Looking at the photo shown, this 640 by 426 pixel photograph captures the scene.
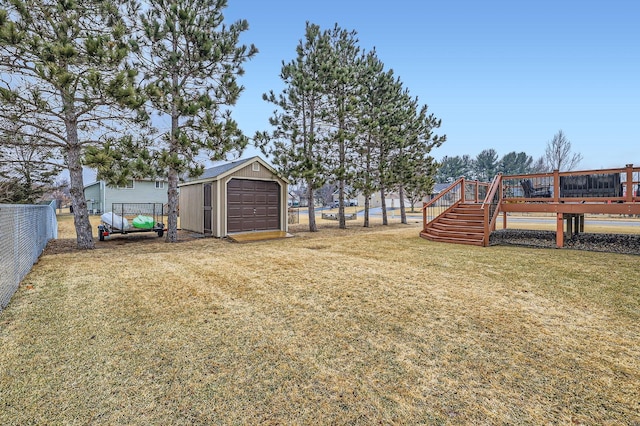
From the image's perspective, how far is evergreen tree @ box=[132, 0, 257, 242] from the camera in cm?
913

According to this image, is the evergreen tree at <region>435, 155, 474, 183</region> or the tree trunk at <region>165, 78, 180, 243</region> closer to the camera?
the tree trunk at <region>165, 78, 180, 243</region>

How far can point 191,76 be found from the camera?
1026 cm

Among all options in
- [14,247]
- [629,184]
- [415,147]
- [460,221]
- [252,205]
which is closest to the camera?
[14,247]

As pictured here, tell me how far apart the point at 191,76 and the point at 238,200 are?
16.0ft

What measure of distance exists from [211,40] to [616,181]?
43.1 ft

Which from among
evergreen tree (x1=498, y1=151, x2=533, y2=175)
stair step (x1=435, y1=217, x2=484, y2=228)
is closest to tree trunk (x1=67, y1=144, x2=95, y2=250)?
stair step (x1=435, y1=217, x2=484, y2=228)

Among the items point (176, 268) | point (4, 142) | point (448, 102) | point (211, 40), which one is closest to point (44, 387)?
point (176, 268)

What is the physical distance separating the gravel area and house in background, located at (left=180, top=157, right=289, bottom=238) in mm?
8842

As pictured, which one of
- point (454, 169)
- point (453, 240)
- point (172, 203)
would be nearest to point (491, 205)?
point (453, 240)

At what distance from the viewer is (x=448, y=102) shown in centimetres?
3009

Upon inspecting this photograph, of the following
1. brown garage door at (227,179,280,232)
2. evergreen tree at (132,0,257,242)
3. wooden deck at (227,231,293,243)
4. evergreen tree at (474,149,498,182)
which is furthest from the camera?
evergreen tree at (474,149,498,182)

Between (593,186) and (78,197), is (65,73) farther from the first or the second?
(593,186)

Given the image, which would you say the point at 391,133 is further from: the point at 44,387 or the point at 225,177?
the point at 44,387

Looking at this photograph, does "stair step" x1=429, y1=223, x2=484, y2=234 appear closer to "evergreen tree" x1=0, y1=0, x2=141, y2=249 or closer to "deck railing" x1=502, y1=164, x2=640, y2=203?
"deck railing" x1=502, y1=164, x2=640, y2=203
